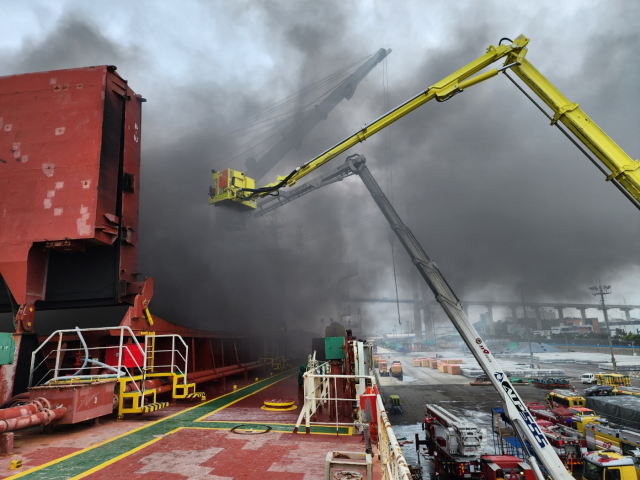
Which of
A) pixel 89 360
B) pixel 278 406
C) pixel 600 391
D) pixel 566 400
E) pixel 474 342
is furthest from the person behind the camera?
pixel 600 391

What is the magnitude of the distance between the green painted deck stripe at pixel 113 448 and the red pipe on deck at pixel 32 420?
0.88 m

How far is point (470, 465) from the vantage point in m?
12.5

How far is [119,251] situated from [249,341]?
9.90 meters

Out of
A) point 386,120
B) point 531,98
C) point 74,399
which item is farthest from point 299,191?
point 74,399

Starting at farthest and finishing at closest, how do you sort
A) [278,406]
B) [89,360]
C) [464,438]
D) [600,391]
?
[600,391] → [464,438] → [278,406] → [89,360]

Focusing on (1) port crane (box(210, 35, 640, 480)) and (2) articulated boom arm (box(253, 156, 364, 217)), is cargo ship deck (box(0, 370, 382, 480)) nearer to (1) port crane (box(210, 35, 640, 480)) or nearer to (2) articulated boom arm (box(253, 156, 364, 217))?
(1) port crane (box(210, 35, 640, 480))

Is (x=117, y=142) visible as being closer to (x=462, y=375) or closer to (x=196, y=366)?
(x=196, y=366)

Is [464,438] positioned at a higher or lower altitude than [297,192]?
lower

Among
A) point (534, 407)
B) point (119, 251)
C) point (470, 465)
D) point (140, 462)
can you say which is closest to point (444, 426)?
point (470, 465)

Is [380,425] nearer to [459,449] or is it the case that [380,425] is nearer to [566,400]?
[459,449]

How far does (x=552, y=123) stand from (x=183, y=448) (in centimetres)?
1333

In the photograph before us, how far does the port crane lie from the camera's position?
964 cm

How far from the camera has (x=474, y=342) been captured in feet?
37.1

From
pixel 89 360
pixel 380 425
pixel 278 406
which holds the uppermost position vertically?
pixel 89 360
